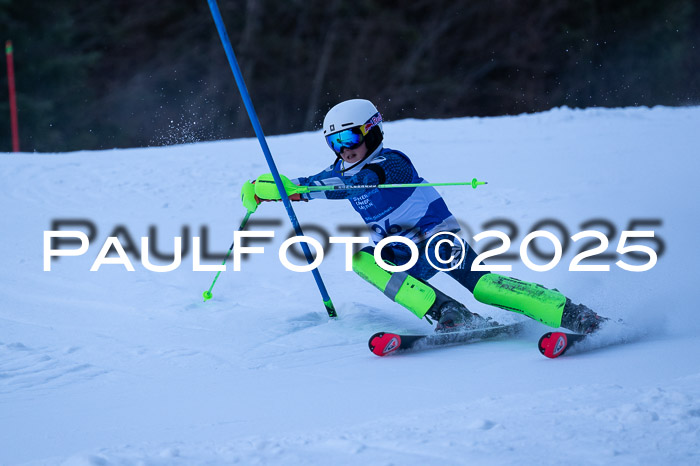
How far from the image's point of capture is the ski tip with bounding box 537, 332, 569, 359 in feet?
12.0

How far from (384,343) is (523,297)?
2.35 ft

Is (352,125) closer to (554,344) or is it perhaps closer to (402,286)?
(402,286)

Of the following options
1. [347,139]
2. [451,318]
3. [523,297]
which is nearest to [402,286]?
[451,318]

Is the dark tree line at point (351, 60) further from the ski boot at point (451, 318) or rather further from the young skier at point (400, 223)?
the ski boot at point (451, 318)

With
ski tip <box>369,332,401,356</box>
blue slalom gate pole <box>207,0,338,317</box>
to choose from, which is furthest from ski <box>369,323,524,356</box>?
blue slalom gate pole <box>207,0,338,317</box>

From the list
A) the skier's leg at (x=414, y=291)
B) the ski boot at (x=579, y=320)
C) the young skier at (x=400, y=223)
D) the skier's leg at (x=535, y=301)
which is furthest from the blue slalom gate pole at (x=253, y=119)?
the ski boot at (x=579, y=320)

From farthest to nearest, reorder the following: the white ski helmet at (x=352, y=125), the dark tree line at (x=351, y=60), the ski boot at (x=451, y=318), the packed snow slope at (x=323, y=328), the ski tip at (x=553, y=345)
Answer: the dark tree line at (x=351, y=60), the white ski helmet at (x=352, y=125), the ski boot at (x=451, y=318), the ski tip at (x=553, y=345), the packed snow slope at (x=323, y=328)

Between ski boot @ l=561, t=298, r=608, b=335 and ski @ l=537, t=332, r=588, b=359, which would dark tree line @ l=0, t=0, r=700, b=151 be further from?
ski @ l=537, t=332, r=588, b=359

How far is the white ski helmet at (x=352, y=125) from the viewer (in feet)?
14.0

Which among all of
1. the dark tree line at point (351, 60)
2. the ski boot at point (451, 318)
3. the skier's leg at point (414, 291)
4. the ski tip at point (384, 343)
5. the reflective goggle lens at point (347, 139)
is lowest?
the ski tip at point (384, 343)

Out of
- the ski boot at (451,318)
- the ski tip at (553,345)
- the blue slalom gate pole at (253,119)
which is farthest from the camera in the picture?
the blue slalom gate pole at (253,119)

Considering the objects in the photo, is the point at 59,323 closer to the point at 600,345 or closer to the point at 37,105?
the point at 600,345

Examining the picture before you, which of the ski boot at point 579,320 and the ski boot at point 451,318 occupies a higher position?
the ski boot at point 451,318

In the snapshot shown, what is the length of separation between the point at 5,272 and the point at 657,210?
4.91 metres
